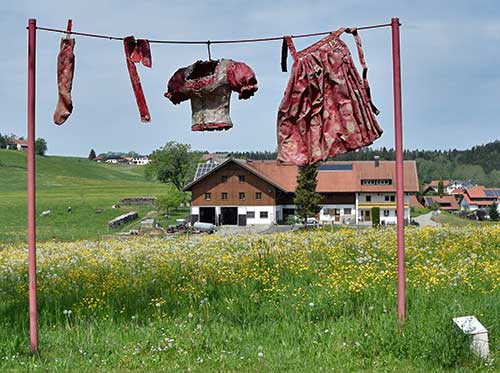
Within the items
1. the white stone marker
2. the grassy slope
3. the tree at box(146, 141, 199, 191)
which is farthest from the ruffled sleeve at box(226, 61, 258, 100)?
the tree at box(146, 141, 199, 191)

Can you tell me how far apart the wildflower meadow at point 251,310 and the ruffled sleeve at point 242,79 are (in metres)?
2.93

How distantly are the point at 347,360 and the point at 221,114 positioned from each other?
3367 millimetres

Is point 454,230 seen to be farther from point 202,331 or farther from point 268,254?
point 202,331

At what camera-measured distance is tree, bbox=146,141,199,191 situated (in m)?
91.2

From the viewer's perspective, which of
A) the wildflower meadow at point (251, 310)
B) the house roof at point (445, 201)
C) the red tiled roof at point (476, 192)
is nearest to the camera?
the wildflower meadow at point (251, 310)

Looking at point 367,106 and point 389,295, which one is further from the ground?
point 367,106

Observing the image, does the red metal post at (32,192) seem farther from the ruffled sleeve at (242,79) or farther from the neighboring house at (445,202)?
the neighboring house at (445,202)

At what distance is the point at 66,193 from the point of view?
108062 millimetres

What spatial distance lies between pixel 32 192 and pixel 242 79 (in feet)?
9.27

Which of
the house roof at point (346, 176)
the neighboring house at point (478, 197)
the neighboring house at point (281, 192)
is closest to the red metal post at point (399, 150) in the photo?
the neighboring house at point (281, 192)

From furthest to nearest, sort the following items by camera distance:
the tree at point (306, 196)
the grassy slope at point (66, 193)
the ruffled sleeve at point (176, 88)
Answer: the tree at point (306, 196)
the grassy slope at point (66, 193)
the ruffled sleeve at point (176, 88)

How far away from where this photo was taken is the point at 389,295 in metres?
9.15

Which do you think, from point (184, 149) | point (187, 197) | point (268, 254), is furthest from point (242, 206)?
point (268, 254)

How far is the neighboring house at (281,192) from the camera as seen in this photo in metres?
72.7
